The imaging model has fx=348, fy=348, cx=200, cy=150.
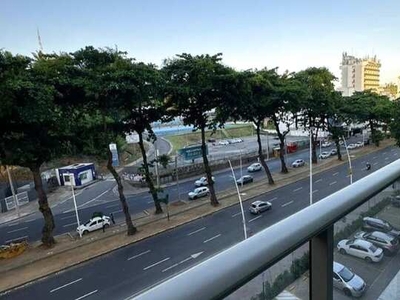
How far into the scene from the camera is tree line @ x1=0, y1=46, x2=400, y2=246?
35.0 feet

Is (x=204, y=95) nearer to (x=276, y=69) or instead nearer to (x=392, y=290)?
(x=276, y=69)

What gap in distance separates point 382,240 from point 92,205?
794 inches

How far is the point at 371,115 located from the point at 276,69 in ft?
53.4

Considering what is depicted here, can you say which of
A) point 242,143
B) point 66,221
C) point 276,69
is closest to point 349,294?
point 66,221

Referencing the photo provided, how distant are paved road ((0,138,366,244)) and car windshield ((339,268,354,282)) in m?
15.8

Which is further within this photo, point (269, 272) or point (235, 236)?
point (235, 236)

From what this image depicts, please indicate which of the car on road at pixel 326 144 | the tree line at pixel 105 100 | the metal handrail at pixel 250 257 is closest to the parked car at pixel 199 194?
the tree line at pixel 105 100

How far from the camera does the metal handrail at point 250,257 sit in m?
0.55

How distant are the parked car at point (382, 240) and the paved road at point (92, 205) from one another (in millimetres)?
15680

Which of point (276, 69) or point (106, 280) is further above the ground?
point (276, 69)

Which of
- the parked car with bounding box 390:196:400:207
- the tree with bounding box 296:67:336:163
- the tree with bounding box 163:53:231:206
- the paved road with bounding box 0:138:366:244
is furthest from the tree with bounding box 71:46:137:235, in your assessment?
the tree with bounding box 296:67:336:163

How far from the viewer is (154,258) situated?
1121cm

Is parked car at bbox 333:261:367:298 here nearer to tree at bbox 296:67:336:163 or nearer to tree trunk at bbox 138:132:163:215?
tree trunk at bbox 138:132:163:215

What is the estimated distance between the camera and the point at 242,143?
143 ft
